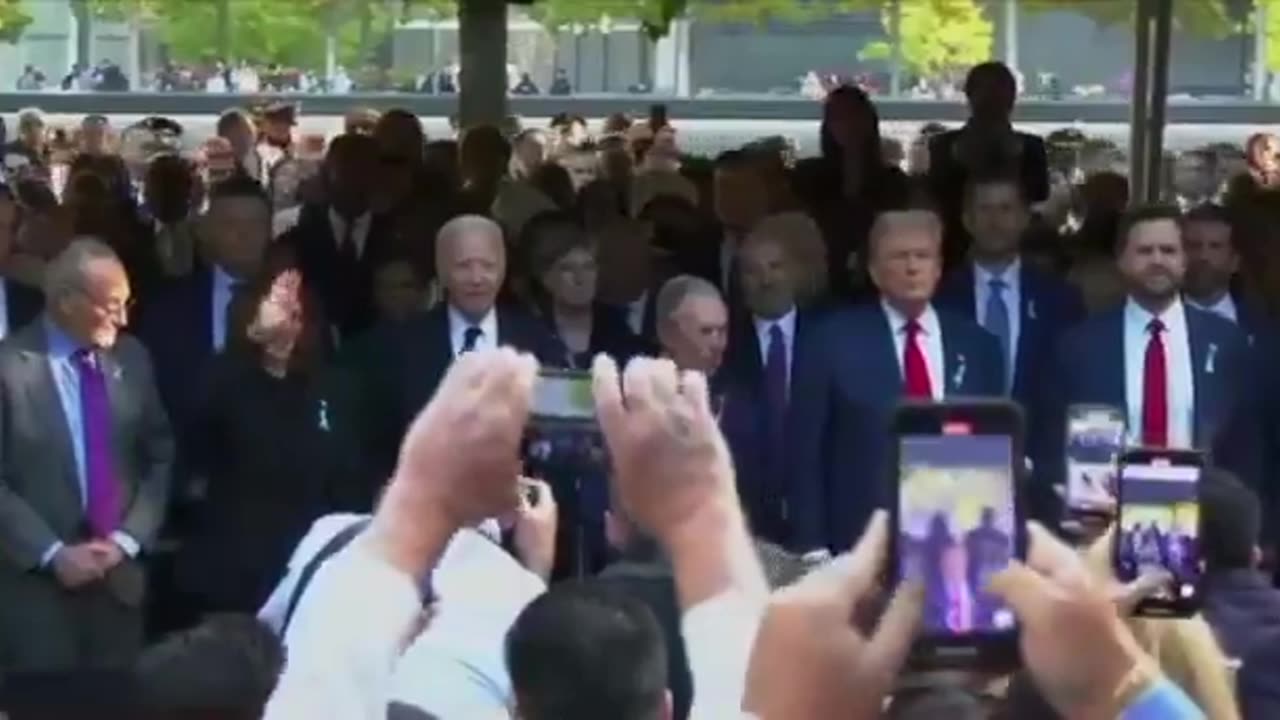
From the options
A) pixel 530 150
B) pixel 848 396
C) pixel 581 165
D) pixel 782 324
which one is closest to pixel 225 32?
pixel 530 150

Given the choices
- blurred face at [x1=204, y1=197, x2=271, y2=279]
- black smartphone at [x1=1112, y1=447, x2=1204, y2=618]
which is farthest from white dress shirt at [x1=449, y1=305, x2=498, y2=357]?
black smartphone at [x1=1112, y1=447, x2=1204, y2=618]

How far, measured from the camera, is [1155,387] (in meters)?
7.43

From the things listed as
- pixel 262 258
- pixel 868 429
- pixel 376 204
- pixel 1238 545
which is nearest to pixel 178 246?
pixel 376 204

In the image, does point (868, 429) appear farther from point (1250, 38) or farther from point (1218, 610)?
A: point (1250, 38)

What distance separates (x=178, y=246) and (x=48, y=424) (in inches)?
118

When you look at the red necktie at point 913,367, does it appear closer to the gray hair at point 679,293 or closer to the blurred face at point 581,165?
the gray hair at point 679,293

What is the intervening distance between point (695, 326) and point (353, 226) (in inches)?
118

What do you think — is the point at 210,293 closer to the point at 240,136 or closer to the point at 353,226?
the point at 353,226

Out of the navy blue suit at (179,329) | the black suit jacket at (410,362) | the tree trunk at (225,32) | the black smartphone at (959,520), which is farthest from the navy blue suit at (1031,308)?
the tree trunk at (225,32)

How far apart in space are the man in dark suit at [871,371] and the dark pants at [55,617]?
6.04 feet

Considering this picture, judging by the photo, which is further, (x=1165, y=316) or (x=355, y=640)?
(x=1165, y=316)

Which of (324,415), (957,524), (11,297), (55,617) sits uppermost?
(957,524)

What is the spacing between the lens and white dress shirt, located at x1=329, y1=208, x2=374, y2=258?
32.1 ft

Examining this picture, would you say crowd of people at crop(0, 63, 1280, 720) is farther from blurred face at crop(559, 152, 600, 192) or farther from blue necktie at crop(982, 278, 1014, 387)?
blurred face at crop(559, 152, 600, 192)
